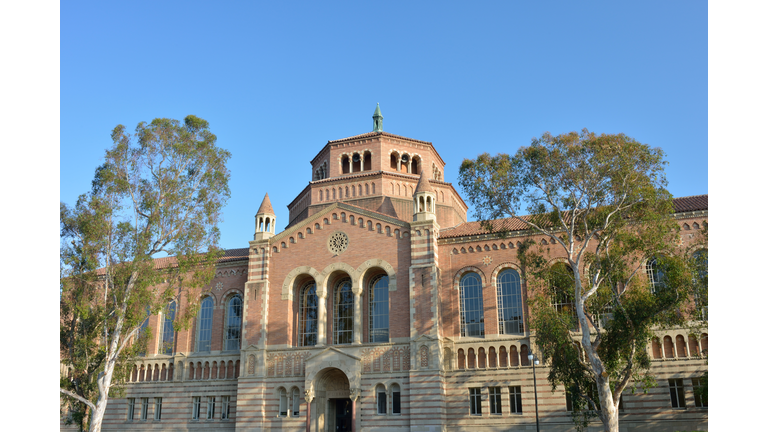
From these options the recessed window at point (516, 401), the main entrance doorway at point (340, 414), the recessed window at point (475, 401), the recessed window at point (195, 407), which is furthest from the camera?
the recessed window at point (195, 407)

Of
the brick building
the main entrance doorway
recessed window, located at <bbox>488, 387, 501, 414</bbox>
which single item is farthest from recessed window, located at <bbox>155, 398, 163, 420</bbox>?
recessed window, located at <bbox>488, 387, 501, 414</bbox>

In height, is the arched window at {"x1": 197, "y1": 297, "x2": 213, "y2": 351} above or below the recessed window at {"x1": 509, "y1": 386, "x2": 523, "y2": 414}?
above

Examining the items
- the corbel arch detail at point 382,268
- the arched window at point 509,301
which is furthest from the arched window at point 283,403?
the arched window at point 509,301

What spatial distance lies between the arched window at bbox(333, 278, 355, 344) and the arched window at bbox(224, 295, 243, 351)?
6.89m

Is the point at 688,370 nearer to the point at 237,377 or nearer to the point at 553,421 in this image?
the point at 553,421

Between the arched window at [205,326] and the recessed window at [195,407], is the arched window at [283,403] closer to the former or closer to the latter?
the recessed window at [195,407]

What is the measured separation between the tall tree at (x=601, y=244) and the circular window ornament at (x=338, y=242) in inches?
420

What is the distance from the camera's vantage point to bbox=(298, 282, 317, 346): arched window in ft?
114

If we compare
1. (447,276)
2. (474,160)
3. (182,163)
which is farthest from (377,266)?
(182,163)

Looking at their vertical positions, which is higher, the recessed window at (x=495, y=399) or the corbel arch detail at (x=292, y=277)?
the corbel arch detail at (x=292, y=277)

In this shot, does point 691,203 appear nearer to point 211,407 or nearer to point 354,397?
point 354,397

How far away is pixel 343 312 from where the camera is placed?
3472 centimetres

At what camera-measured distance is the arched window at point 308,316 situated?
1373 inches

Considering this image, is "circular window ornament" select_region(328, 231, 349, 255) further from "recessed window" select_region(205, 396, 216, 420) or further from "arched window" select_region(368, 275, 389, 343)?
"recessed window" select_region(205, 396, 216, 420)
